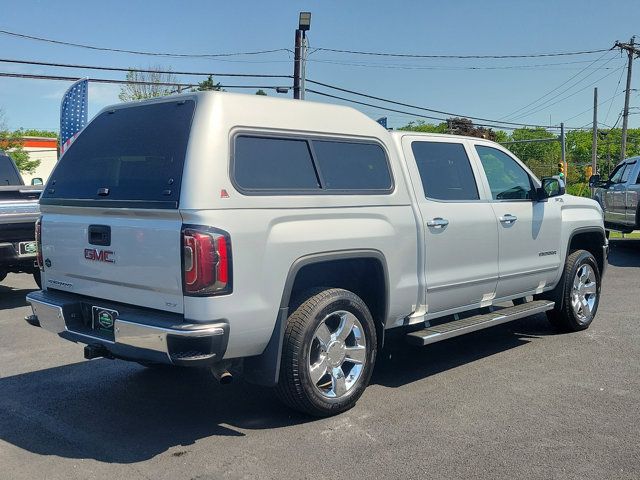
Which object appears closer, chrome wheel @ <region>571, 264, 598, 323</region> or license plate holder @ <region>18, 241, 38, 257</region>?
chrome wheel @ <region>571, 264, 598, 323</region>

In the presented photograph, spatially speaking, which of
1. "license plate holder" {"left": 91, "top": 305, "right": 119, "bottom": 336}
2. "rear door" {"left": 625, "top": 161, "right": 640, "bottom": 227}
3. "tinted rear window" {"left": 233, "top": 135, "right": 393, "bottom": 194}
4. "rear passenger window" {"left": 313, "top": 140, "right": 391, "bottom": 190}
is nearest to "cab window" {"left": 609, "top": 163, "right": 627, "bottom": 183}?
"rear door" {"left": 625, "top": 161, "right": 640, "bottom": 227}

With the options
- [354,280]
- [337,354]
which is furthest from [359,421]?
[354,280]

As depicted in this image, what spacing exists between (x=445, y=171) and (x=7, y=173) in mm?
7758

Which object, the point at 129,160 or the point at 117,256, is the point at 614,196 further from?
the point at 117,256

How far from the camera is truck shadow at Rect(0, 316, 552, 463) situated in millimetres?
4238

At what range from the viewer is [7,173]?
34.6 ft

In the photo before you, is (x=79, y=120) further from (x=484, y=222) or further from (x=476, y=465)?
(x=476, y=465)

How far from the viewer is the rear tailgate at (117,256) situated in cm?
394

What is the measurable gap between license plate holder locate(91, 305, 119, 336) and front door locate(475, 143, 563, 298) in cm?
348

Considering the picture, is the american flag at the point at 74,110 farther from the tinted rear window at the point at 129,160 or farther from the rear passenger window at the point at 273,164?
the rear passenger window at the point at 273,164

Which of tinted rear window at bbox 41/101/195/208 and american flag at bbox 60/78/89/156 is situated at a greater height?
american flag at bbox 60/78/89/156

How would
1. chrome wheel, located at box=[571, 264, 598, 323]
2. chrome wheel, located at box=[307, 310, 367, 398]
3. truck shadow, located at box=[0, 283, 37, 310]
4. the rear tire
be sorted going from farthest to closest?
truck shadow, located at box=[0, 283, 37, 310]
chrome wheel, located at box=[571, 264, 598, 323]
the rear tire
chrome wheel, located at box=[307, 310, 367, 398]

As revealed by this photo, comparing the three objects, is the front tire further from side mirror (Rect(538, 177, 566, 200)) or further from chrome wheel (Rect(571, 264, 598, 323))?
chrome wheel (Rect(571, 264, 598, 323))

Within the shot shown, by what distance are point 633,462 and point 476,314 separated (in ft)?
7.90
